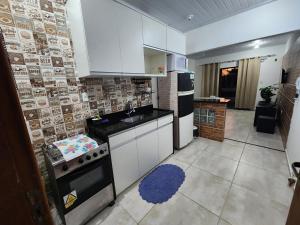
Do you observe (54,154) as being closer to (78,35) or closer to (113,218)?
(113,218)

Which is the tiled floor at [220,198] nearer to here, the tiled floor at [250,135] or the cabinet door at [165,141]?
the cabinet door at [165,141]

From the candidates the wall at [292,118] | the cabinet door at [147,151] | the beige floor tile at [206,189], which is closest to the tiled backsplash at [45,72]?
the cabinet door at [147,151]

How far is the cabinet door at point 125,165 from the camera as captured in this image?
1.69m

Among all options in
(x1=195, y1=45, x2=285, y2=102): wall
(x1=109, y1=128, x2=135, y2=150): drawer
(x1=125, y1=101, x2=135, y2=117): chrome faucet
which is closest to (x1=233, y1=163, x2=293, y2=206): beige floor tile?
(x1=109, y1=128, x2=135, y2=150): drawer

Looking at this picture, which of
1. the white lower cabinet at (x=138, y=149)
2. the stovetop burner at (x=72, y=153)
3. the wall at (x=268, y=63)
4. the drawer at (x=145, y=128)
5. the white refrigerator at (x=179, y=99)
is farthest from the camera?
the wall at (x=268, y=63)

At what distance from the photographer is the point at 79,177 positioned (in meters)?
1.35

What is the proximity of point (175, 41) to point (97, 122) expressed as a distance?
6.46 feet

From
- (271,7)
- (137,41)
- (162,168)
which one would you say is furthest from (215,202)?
(271,7)

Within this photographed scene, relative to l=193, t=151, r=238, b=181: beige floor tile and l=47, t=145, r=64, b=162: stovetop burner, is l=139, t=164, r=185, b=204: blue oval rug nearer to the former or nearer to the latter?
l=193, t=151, r=238, b=181: beige floor tile

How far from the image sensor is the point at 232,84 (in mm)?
6191

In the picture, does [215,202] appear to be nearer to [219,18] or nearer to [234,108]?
[219,18]

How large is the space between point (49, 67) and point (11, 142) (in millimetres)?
1551

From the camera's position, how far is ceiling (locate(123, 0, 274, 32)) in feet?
7.49

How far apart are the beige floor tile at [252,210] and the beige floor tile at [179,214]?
19 cm
